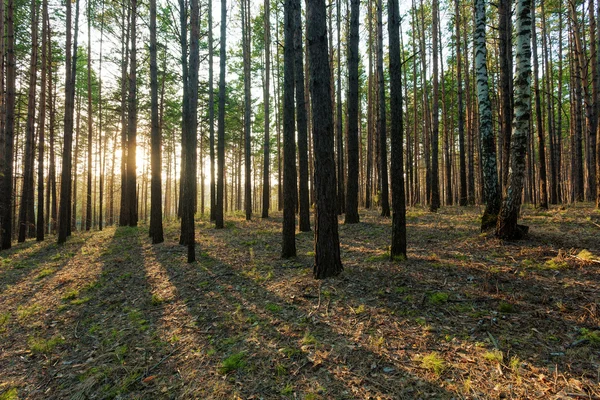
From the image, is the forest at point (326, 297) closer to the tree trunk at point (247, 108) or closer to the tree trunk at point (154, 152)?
the tree trunk at point (154, 152)

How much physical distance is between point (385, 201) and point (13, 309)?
38.9 ft

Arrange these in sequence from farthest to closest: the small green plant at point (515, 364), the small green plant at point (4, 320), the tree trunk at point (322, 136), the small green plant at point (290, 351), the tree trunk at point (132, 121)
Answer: the tree trunk at point (132, 121) < the tree trunk at point (322, 136) < the small green plant at point (4, 320) < the small green plant at point (290, 351) < the small green plant at point (515, 364)

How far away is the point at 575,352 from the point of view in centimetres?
296

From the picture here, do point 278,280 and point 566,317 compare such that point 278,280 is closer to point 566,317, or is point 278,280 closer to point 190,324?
point 190,324

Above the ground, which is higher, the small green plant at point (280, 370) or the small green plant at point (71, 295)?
the small green plant at point (280, 370)

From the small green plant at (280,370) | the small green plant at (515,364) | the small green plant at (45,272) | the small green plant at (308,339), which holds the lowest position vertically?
the small green plant at (45,272)

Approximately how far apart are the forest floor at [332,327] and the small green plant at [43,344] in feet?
0.09

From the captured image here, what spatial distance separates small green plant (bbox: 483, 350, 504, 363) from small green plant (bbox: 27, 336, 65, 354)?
19.9 feet

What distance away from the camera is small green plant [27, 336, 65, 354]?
4367 millimetres

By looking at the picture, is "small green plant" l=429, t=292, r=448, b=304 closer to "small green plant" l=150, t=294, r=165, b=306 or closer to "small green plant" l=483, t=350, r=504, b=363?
"small green plant" l=483, t=350, r=504, b=363

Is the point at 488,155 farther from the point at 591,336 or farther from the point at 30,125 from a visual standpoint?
the point at 30,125

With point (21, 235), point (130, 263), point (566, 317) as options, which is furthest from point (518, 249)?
point (21, 235)

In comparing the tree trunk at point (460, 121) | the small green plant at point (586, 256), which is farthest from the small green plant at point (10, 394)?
the tree trunk at point (460, 121)

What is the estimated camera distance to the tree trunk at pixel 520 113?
6.18 meters
